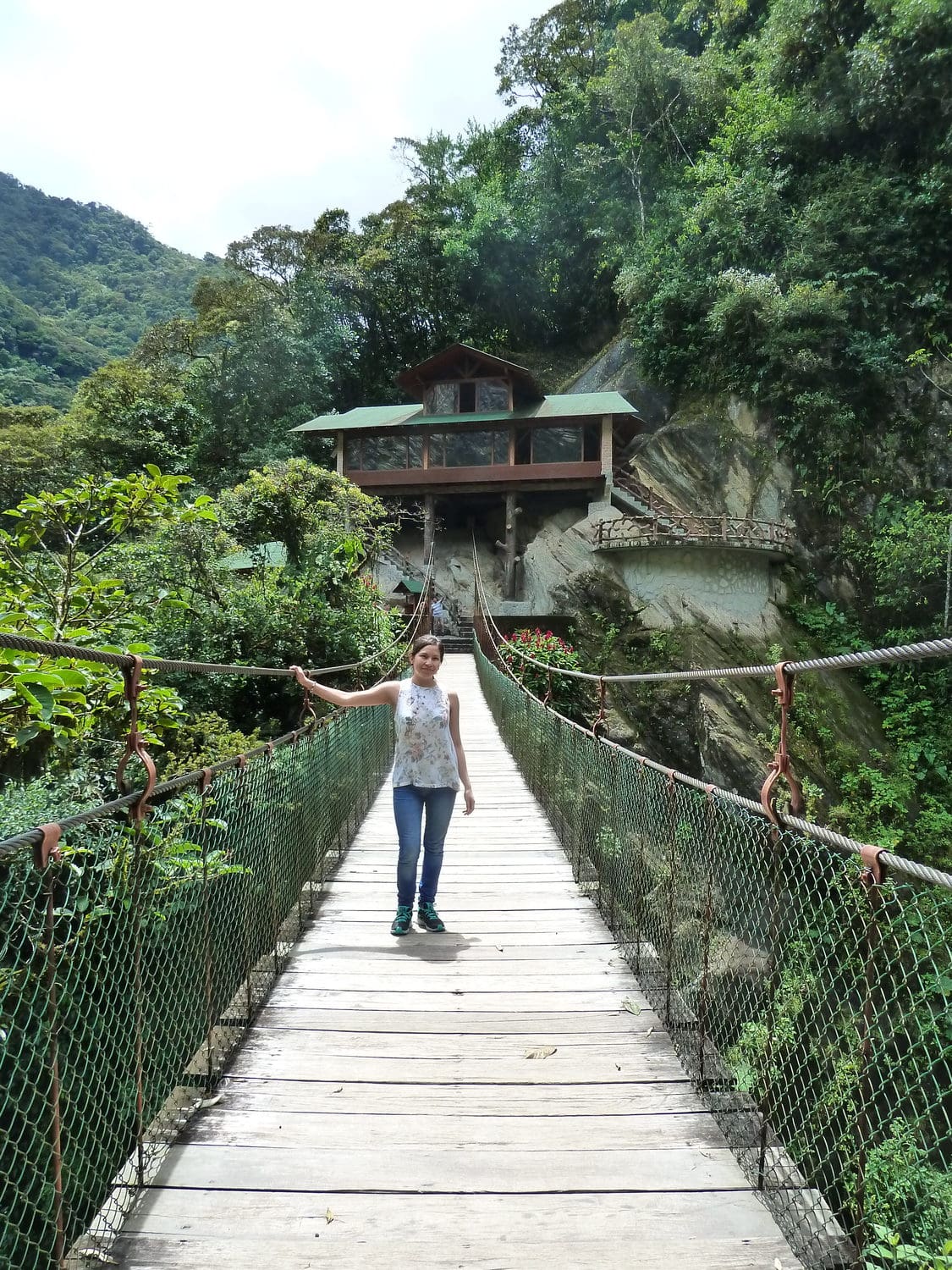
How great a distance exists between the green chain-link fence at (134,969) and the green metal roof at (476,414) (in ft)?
52.9

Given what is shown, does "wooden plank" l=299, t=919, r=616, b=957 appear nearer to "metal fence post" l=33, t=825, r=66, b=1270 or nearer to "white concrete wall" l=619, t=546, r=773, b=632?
"metal fence post" l=33, t=825, r=66, b=1270

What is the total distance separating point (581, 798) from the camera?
12.9 feet

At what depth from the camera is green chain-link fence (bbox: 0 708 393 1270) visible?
153 cm

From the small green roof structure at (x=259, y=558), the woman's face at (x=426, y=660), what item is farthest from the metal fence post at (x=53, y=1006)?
the small green roof structure at (x=259, y=558)

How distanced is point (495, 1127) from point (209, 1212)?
0.69m

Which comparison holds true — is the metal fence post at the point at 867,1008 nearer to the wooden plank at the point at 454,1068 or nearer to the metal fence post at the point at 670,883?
the wooden plank at the point at 454,1068

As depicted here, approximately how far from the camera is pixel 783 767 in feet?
5.53

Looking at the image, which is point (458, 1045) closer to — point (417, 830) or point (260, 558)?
point (417, 830)

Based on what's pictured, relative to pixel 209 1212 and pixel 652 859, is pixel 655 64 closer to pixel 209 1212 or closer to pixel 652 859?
pixel 652 859

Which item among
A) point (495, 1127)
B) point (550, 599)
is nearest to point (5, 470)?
point (550, 599)

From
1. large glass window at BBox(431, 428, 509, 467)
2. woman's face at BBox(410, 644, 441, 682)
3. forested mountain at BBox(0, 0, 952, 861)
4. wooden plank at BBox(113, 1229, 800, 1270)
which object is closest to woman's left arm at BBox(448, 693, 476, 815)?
woman's face at BBox(410, 644, 441, 682)

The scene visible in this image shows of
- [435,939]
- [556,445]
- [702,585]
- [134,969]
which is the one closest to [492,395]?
[556,445]

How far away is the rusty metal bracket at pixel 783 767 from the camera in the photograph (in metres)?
1.60

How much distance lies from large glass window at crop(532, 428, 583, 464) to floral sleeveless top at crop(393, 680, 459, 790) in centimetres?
1689
